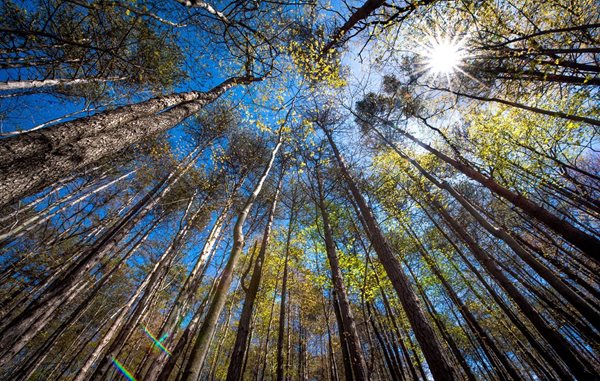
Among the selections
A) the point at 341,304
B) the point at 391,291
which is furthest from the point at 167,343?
the point at 391,291

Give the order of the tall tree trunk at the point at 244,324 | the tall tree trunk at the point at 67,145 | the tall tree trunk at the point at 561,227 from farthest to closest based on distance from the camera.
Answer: the tall tree trunk at the point at 561,227 < the tall tree trunk at the point at 244,324 < the tall tree trunk at the point at 67,145

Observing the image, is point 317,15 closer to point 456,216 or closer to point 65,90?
point 65,90

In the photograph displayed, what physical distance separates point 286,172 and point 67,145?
566 cm

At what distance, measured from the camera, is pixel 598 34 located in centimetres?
470

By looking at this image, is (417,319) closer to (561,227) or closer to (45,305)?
(561,227)

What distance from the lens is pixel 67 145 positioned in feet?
6.37

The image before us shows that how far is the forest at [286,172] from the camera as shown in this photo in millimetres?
3072

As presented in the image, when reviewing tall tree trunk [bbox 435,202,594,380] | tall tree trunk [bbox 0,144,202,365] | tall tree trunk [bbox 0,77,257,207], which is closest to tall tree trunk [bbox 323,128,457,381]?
tall tree trunk [bbox 435,202,594,380]

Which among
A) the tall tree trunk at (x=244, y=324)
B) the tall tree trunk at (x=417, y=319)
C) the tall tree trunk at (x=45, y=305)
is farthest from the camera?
the tall tree trunk at (x=45, y=305)

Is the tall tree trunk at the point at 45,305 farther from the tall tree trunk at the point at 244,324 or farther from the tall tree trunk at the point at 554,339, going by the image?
the tall tree trunk at the point at 554,339

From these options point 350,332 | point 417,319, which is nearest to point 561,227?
point 417,319

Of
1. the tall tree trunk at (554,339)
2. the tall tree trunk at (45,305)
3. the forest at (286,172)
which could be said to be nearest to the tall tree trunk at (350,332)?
the forest at (286,172)

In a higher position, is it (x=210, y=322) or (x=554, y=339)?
(x=554, y=339)

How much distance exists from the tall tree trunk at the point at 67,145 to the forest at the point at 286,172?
0.7 inches
